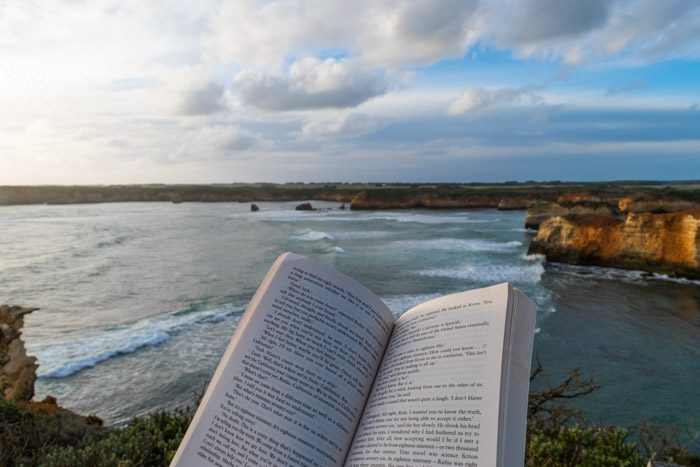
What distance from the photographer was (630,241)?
23859 millimetres

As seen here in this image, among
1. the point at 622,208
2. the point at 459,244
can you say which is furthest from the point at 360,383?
the point at 622,208

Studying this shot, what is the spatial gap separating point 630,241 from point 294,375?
2633 centimetres

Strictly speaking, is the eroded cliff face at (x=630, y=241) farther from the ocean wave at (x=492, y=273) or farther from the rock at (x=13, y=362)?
the rock at (x=13, y=362)

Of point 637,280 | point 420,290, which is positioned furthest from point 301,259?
point 637,280

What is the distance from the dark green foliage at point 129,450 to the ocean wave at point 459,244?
2714 cm

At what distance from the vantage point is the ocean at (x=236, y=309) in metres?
9.34

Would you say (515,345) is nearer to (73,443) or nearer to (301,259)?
(301,259)

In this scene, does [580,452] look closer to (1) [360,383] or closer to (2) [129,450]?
(1) [360,383]

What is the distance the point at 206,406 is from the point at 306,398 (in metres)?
0.39

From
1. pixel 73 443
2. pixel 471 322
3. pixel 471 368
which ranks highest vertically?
pixel 471 322

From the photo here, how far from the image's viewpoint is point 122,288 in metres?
18.5

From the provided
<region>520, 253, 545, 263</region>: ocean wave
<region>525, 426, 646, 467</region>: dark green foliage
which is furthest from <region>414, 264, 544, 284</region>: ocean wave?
<region>525, 426, 646, 467</region>: dark green foliage

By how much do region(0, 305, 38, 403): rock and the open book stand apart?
21.6ft

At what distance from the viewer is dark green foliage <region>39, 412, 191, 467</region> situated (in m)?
2.60
